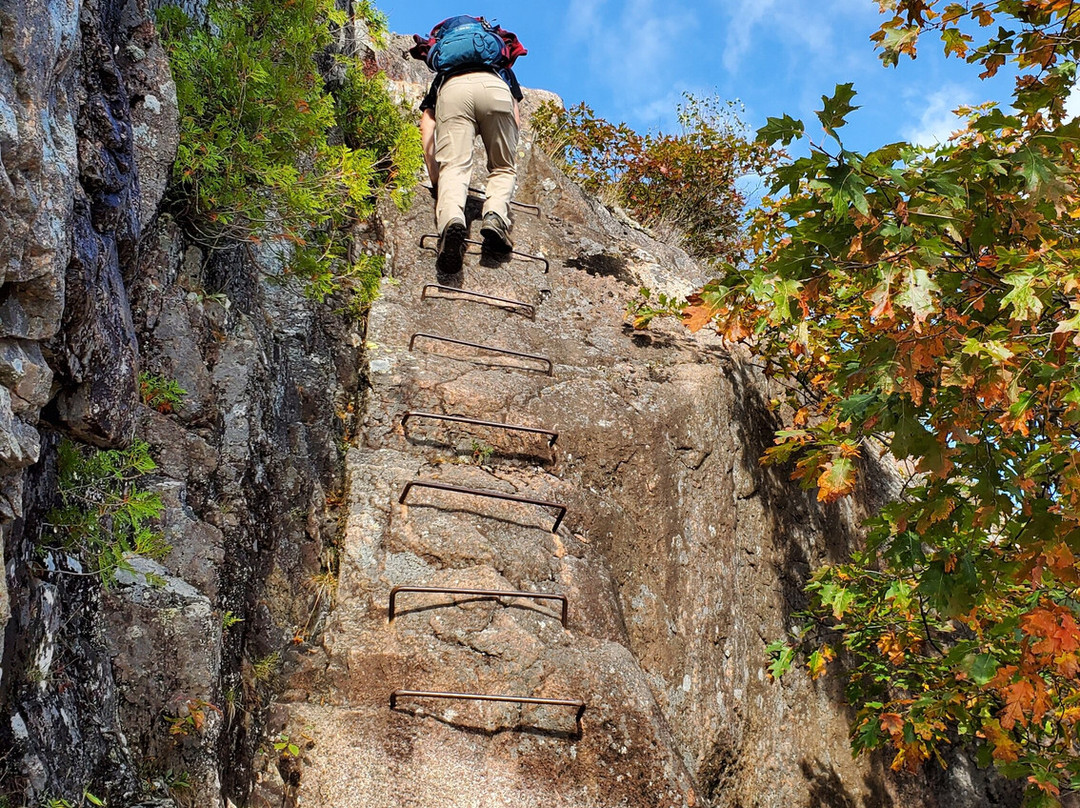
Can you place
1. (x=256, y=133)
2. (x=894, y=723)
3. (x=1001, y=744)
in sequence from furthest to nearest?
1. (x=894, y=723)
2. (x=256, y=133)
3. (x=1001, y=744)

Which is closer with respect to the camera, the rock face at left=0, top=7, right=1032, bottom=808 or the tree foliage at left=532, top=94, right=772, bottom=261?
the rock face at left=0, top=7, right=1032, bottom=808

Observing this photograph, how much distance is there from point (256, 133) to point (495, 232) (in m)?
2.64

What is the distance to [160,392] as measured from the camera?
3635mm

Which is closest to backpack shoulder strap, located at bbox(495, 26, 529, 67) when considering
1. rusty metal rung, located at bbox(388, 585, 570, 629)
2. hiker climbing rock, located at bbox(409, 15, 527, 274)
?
hiker climbing rock, located at bbox(409, 15, 527, 274)

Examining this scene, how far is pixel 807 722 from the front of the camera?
5523 mm

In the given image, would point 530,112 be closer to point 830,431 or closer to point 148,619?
point 830,431

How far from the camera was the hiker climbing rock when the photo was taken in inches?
256

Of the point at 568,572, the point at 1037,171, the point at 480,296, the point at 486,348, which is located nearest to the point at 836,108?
the point at 1037,171

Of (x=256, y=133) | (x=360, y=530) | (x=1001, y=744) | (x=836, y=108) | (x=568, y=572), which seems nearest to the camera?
(x=836, y=108)

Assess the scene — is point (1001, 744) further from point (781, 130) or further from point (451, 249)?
point (451, 249)

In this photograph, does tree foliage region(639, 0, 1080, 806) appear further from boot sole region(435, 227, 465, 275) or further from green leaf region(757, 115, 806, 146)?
boot sole region(435, 227, 465, 275)

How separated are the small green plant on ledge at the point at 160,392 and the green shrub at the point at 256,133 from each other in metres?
0.86

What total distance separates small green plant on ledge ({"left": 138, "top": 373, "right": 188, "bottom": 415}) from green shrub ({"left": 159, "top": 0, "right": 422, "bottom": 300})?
860mm

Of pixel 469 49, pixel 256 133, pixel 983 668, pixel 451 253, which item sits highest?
pixel 469 49
